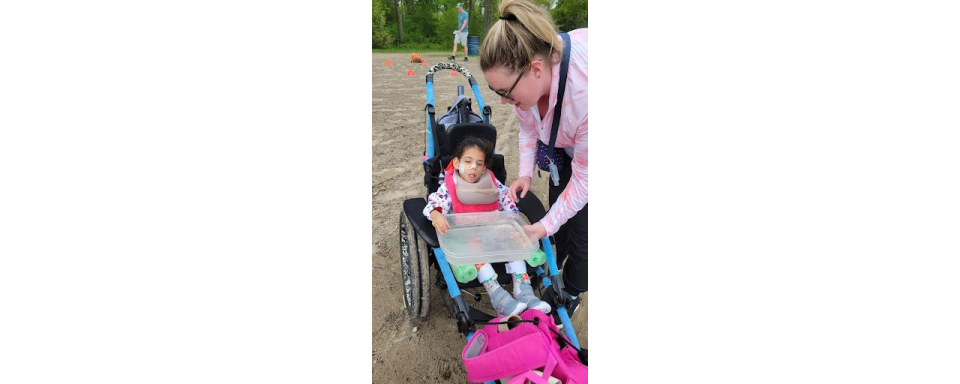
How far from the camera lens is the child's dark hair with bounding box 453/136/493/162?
2570 mm

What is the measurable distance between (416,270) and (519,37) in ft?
4.65

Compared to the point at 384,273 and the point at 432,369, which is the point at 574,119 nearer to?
the point at 432,369

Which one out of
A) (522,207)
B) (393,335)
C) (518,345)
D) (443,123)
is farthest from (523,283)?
(443,123)

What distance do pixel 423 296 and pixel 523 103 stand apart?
4.28 feet

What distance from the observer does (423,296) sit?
2467 millimetres

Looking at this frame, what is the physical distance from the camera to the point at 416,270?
7.93ft

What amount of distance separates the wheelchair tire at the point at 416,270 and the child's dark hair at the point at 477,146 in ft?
1.63

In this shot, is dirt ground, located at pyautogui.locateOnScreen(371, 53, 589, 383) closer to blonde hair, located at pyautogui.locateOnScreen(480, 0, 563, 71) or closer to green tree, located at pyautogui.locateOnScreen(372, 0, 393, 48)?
green tree, located at pyautogui.locateOnScreen(372, 0, 393, 48)

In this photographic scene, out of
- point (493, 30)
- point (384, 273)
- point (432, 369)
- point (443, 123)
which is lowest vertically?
point (432, 369)

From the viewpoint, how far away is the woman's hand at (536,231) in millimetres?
2014

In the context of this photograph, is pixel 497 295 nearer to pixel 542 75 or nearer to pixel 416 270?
pixel 416 270

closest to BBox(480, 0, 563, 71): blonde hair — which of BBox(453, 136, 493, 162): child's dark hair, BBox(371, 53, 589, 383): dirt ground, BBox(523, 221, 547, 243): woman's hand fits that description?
BBox(523, 221, 547, 243): woman's hand

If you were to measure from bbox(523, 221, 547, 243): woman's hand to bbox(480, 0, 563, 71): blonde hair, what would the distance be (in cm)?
78

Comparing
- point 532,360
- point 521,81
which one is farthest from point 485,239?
point 521,81
